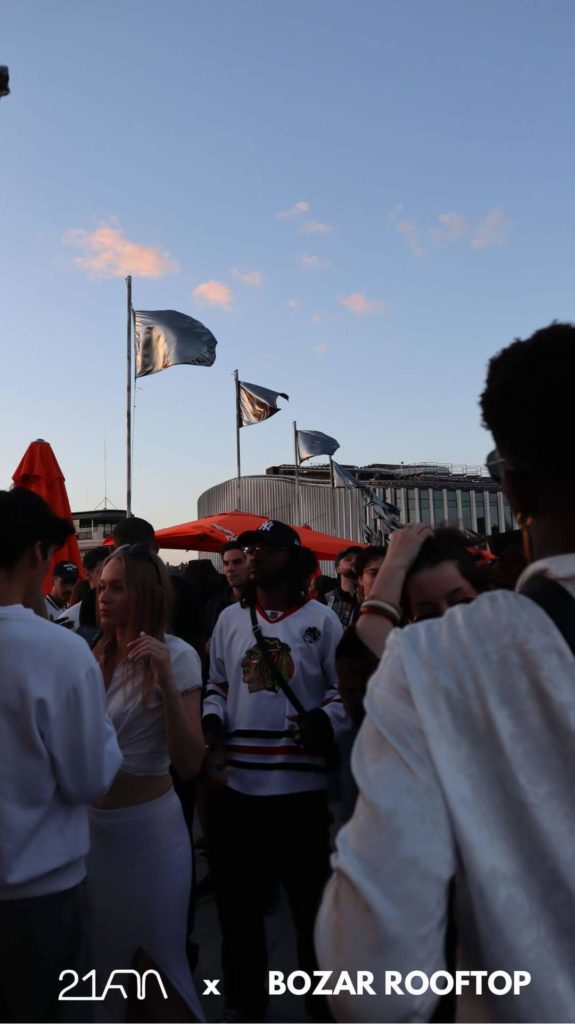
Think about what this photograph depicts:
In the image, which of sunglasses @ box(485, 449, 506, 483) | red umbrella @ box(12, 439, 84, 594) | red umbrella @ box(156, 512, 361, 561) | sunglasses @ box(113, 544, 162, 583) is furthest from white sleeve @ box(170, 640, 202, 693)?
red umbrella @ box(156, 512, 361, 561)

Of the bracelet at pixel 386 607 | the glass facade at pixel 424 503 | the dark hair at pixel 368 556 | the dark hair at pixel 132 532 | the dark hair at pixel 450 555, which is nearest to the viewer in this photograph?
the bracelet at pixel 386 607

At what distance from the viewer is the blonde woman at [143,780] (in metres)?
2.66

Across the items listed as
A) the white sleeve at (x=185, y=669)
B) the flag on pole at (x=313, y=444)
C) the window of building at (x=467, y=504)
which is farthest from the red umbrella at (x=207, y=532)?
the window of building at (x=467, y=504)

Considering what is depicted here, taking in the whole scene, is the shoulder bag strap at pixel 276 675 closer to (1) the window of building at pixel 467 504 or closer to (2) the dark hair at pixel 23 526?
(2) the dark hair at pixel 23 526

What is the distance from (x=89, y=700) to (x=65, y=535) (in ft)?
1.67

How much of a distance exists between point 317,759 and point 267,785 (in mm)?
247

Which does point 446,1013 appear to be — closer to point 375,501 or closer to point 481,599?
point 481,599

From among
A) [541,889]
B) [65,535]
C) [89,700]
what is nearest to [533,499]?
[541,889]

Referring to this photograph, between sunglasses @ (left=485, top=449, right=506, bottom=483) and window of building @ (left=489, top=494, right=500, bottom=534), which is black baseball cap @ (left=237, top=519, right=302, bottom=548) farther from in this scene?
window of building @ (left=489, top=494, right=500, bottom=534)

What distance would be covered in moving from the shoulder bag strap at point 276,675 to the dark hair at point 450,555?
1755mm

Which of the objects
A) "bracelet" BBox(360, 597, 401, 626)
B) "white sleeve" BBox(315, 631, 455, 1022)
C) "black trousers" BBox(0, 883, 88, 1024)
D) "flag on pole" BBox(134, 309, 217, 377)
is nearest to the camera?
"white sleeve" BBox(315, 631, 455, 1022)

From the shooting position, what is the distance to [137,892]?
8.76 feet

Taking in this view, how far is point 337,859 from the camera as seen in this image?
0.89m

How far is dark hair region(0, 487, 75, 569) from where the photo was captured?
7.15ft
